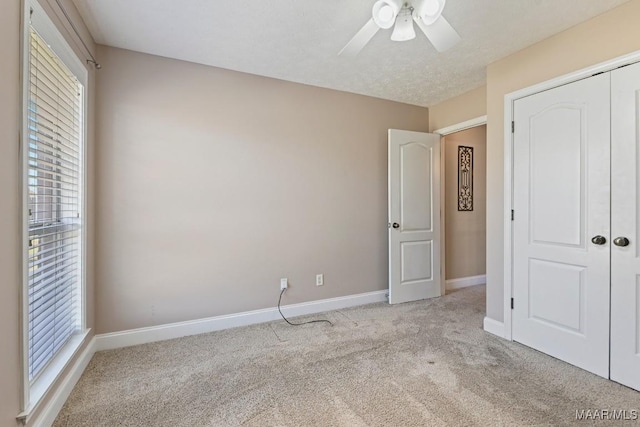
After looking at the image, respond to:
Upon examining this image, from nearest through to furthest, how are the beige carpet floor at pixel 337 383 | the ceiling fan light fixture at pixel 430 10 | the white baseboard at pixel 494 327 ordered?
the ceiling fan light fixture at pixel 430 10
the beige carpet floor at pixel 337 383
the white baseboard at pixel 494 327

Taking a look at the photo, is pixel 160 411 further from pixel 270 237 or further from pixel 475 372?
pixel 475 372

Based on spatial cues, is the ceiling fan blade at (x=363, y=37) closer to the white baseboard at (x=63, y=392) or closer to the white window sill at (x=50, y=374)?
the white window sill at (x=50, y=374)

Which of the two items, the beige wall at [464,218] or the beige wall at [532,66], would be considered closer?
the beige wall at [532,66]

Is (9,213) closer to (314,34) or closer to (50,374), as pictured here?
(50,374)

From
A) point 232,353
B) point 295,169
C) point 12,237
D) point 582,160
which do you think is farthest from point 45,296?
point 582,160

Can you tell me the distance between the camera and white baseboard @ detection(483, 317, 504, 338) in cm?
266

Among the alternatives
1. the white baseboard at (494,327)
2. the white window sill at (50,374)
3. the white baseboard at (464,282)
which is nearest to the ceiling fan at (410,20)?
the white baseboard at (494,327)

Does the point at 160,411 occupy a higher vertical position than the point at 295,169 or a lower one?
lower

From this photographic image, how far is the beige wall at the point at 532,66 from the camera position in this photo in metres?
1.93

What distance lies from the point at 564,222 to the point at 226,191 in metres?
2.86

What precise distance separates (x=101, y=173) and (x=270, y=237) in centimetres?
155

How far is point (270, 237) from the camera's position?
3047 mm

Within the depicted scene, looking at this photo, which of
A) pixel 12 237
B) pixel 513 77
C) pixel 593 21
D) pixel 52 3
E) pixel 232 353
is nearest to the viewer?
pixel 12 237

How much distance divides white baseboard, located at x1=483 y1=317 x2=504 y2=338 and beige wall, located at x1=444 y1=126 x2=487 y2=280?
1.44 meters
